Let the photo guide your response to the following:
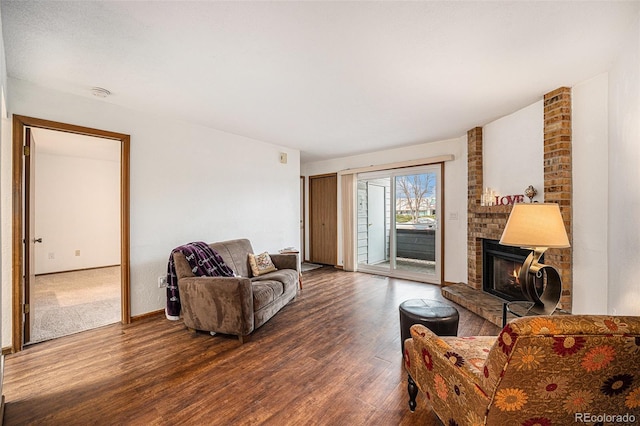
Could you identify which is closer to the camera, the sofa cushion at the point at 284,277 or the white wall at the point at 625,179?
the white wall at the point at 625,179

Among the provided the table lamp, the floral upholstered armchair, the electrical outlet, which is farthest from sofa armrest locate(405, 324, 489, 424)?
the electrical outlet

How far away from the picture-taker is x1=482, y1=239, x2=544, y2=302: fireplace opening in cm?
345

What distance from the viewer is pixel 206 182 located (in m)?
3.91

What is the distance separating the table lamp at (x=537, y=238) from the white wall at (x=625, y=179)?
405mm

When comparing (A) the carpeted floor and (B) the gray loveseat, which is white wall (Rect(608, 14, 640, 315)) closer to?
(B) the gray loveseat

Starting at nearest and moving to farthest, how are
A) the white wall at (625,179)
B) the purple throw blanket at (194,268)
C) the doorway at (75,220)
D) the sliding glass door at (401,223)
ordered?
the white wall at (625,179)
the purple throw blanket at (194,268)
the doorway at (75,220)
the sliding glass door at (401,223)

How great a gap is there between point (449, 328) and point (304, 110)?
2679 mm

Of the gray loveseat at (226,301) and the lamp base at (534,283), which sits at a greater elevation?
the lamp base at (534,283)

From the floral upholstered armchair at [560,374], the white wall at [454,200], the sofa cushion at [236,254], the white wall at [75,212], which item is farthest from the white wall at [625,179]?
the white wall at [75,212]

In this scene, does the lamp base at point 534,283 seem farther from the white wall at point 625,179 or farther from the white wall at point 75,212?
the white wall at point 75,212

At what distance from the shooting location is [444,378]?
1340 millimetres

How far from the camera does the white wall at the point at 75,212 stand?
17.7ft

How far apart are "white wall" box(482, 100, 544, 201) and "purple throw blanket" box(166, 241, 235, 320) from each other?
3.65 m

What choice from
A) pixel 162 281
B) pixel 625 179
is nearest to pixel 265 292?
pixel 162 281
